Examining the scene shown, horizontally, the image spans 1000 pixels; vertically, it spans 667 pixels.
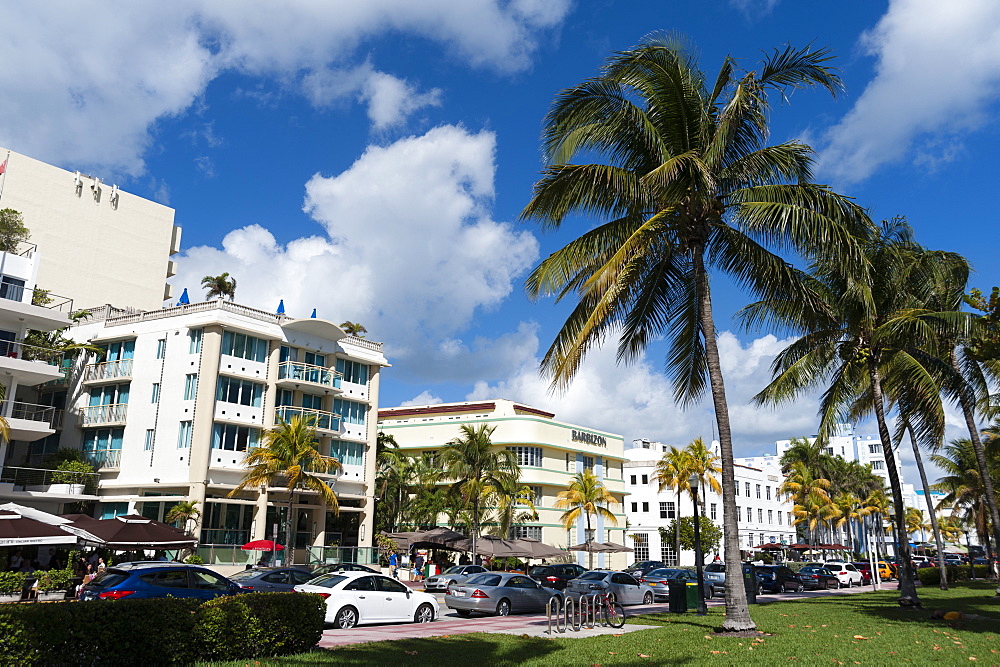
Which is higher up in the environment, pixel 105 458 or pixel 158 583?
pixel 105 458

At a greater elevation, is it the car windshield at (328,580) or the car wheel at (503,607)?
the car windshield at (328,580)

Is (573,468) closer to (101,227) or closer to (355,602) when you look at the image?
(101,227)

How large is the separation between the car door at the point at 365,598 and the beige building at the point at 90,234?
132 ft

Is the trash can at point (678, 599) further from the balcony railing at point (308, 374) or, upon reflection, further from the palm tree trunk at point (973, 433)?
the balcony railing at point (308, 374)

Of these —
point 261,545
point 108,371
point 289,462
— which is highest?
point 108,371

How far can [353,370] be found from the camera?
47.8 metres

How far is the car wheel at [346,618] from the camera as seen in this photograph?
19.5 m

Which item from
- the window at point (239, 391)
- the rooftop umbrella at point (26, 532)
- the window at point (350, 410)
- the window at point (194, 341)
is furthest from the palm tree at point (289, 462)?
the rooftop umbrella at point (26, 532)

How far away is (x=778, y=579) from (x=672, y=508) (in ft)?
109

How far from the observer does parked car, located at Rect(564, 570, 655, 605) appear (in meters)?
29.6

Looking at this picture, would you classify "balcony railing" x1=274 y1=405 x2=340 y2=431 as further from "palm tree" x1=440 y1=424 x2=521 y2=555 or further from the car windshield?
the car windshield

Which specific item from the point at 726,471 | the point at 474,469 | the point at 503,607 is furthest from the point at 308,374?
the point at 726,471

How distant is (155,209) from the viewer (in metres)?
60.2

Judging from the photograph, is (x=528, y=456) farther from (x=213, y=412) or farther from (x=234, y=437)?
(x=213, y=412)
